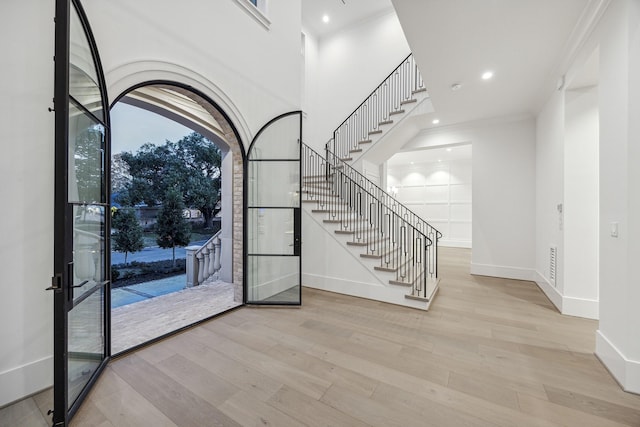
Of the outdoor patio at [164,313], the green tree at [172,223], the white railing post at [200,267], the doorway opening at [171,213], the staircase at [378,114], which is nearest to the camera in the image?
the outdoor patio at [164,313]

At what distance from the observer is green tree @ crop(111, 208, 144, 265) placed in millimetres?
6699

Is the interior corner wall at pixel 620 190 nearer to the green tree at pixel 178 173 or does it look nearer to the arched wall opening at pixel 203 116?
the arched wall opening at pixel 203 116

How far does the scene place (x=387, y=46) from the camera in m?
7.11

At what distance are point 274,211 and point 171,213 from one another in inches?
209

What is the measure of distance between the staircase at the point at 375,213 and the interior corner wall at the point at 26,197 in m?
3.36

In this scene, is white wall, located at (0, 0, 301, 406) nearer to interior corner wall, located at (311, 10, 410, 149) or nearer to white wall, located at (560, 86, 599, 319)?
white wall, located at (560, 86, 599, 319)

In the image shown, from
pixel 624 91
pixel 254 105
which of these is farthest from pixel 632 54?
pixel 254 105

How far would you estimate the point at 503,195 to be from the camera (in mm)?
5254

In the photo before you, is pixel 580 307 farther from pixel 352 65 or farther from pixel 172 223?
pixel 172 223

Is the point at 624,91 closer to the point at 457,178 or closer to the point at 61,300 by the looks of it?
the point at 61,300

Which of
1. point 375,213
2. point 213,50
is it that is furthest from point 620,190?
point 213,50

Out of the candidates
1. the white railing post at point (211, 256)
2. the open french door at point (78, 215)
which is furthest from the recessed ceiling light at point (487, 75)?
the white railing post at point (211, 256)

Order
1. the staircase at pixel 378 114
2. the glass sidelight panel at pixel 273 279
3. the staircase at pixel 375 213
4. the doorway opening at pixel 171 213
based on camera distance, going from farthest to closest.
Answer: the staircase at pixel 378 114 → the staircase at pixel 375 213 → the glass sidelight panel at pixel 273 279 → the doorway opening at pixel 171 213

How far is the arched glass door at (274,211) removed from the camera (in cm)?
377
